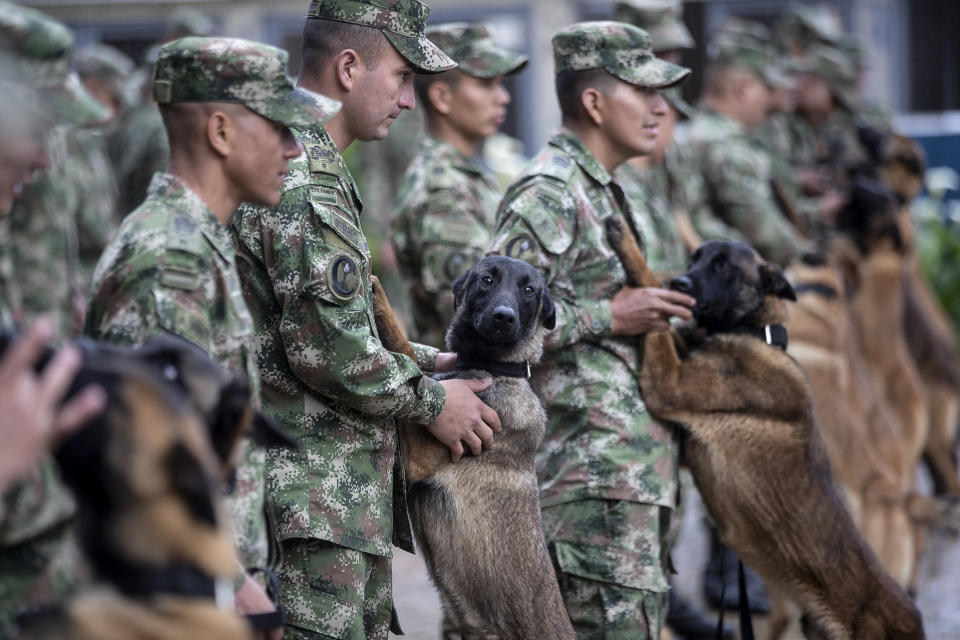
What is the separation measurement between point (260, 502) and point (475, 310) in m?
1.07

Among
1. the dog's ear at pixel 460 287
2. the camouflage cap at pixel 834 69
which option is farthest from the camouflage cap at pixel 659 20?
the camouflage cap at pixel 834 69

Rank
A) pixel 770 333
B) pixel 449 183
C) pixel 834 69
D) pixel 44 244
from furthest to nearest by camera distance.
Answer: pixel 834 69 → pixel 44 244 → pixel 449 183 → pixel 770 333

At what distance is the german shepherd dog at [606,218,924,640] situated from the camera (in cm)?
439

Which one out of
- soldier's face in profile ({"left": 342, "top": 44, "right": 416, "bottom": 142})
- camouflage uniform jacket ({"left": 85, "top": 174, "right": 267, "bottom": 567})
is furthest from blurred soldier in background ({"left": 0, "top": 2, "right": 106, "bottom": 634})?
soldier's face in profile ({"left": 342, "top": 44, "right": 416, "bottom": 142})

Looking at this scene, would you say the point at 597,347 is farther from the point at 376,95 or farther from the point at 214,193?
the point at 214,193

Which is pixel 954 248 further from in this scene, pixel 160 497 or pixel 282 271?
pixel 160 497

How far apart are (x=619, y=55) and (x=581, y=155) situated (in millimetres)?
365

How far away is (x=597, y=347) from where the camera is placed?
4094 millimetres

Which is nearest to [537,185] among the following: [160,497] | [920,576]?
[160,497]

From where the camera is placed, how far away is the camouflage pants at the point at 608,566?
12.8 feet

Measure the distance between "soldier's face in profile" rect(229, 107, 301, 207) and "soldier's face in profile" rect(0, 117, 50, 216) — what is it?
0.43 meters

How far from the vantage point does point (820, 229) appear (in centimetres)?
820

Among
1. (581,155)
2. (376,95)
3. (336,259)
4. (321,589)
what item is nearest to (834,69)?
(581,155)

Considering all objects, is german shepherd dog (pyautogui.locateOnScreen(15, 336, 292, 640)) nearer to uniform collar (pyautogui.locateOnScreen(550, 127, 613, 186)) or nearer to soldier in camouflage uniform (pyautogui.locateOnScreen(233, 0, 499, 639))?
soldier in camouflage uniform (pyautogui.locateOnScreen(233, 0, 499, 639))
